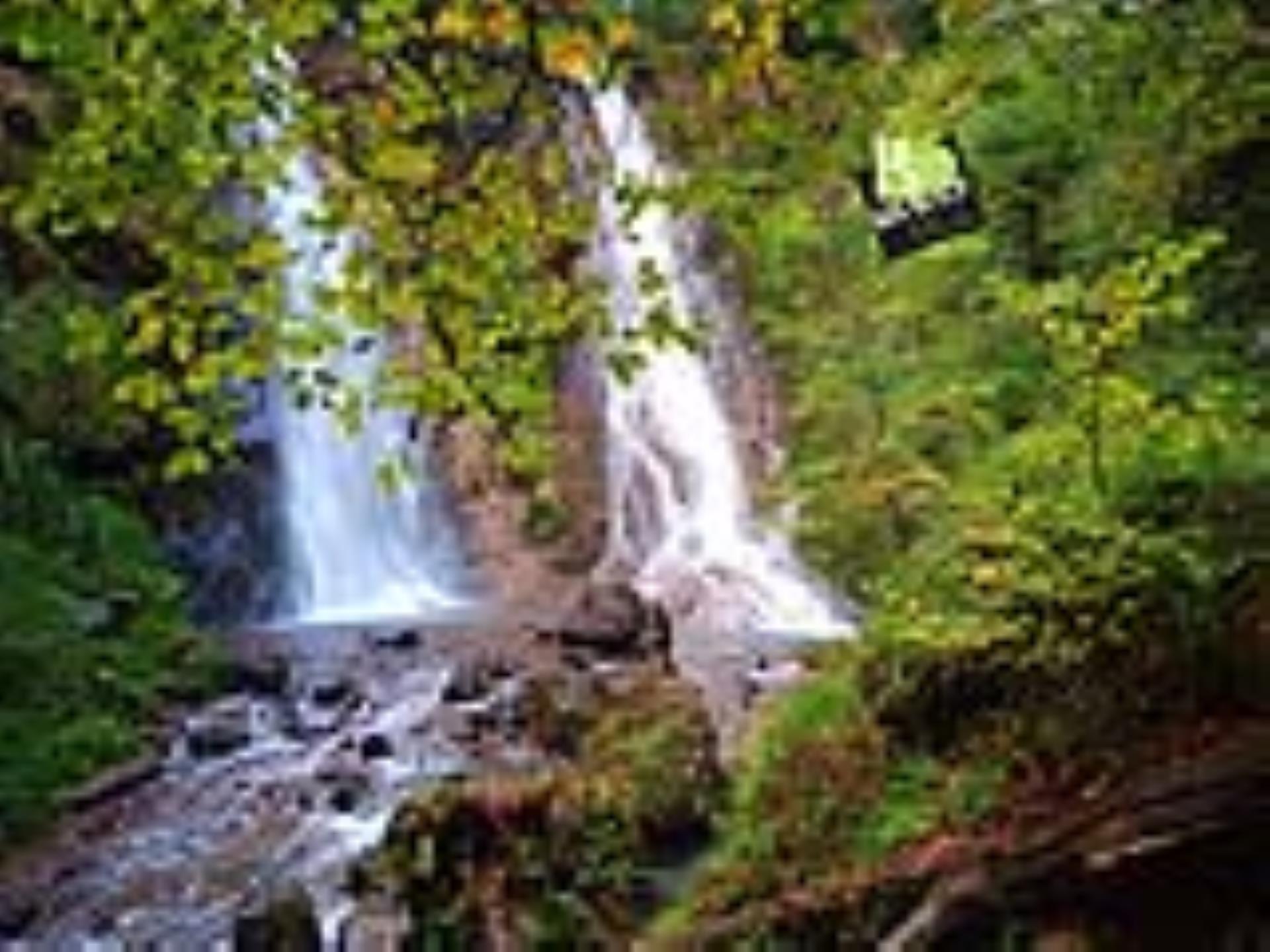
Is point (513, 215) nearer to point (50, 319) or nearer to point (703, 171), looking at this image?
point (703, 171)

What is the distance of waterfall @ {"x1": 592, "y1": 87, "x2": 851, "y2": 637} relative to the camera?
2116cm

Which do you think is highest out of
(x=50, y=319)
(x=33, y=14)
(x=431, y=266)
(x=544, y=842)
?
(x=50, y=319)

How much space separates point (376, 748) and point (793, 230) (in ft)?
26.8

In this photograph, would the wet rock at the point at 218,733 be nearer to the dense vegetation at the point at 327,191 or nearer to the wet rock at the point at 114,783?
the wet rock at the point at 114,783

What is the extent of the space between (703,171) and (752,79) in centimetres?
49

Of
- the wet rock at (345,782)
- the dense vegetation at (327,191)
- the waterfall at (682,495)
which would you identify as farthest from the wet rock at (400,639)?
the dense vegetation at (327,191)

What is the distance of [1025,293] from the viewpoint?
6297 mm

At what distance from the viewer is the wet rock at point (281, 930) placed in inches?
382

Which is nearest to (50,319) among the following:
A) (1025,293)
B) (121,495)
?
(121,495)

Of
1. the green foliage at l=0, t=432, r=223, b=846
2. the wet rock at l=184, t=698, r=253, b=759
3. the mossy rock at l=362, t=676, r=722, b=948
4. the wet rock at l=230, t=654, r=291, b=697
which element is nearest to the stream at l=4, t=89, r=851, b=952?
the wet rock at l=184, t=698, r=253, b=759

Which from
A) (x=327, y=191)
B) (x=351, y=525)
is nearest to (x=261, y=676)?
(x=351, y=525)

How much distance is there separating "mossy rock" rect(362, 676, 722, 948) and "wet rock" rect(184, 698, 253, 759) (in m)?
6.53

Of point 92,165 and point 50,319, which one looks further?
point 50,319

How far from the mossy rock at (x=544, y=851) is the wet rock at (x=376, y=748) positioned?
5.00m
